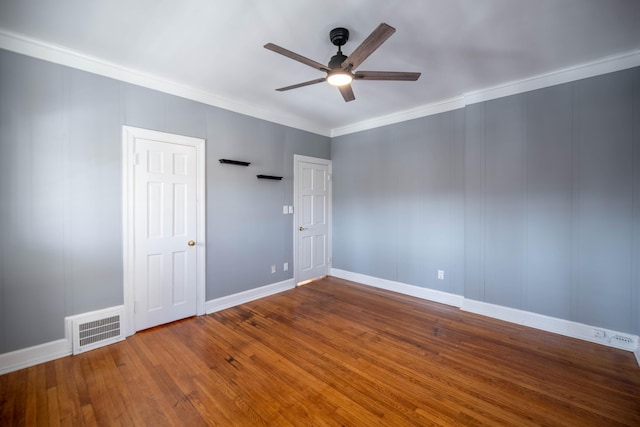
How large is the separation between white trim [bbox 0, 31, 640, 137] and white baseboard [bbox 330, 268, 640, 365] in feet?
8.43

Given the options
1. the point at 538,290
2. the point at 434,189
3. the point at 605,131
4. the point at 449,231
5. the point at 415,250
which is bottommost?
the point at 538,290

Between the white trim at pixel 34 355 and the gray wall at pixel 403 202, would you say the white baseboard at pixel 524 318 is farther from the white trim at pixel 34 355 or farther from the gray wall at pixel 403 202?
the white trim at pixel 34 355

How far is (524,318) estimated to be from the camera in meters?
3.02

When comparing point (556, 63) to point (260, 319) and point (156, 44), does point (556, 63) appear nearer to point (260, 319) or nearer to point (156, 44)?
point (156, 44)

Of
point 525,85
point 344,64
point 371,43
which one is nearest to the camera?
point 371,43

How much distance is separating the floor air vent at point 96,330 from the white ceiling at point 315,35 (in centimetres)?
251

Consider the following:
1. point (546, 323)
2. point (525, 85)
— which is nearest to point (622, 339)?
point (546, 323)

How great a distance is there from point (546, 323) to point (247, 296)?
365 cm

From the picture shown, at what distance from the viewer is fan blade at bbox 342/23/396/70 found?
160cm

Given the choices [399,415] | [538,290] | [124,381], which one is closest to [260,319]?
[124,381]

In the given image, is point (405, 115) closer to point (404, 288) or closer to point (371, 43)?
point (371, 43)

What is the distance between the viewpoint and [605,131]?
2611 millimetres

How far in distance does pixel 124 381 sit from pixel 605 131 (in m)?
4.93

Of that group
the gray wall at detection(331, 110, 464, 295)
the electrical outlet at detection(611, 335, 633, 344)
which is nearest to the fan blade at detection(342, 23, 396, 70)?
the gray wall at detection(331, 110, 464, 295)
